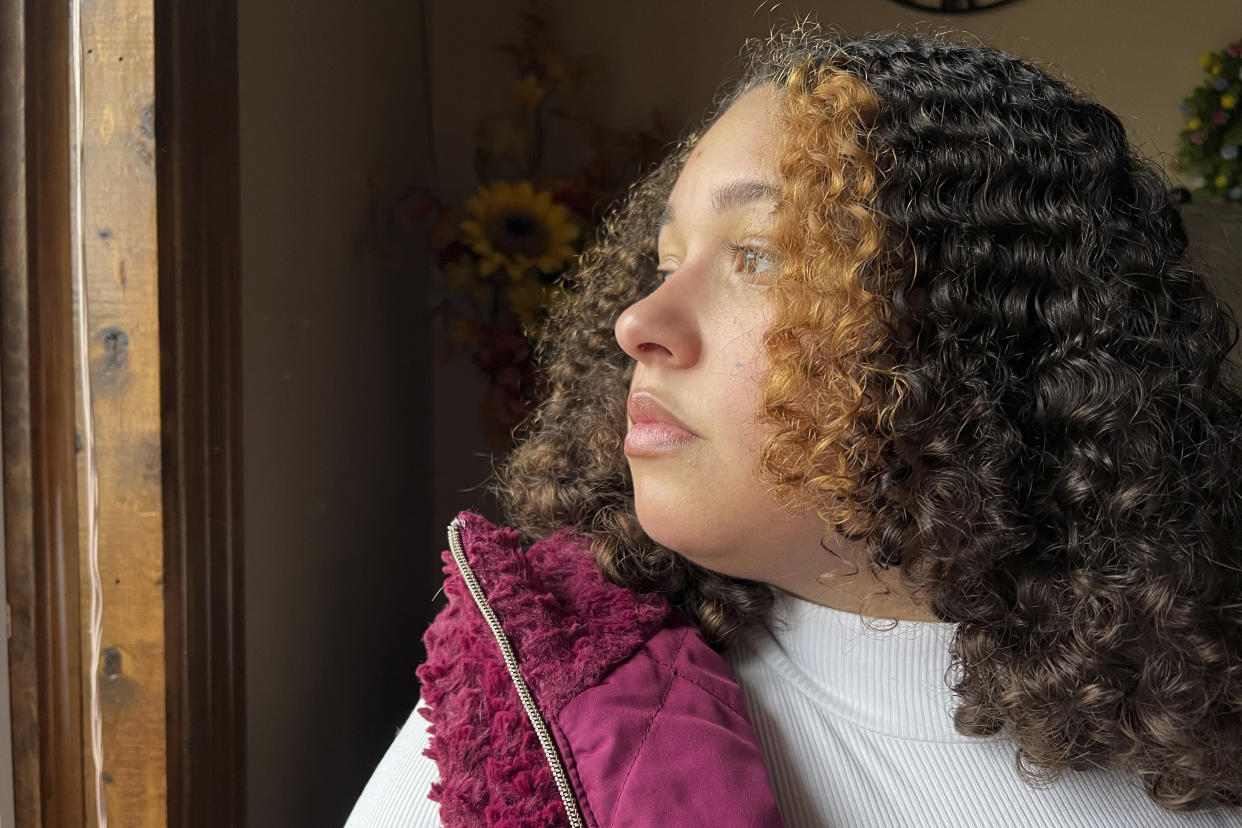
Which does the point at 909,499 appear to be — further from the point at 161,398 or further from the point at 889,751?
the point at 161,398

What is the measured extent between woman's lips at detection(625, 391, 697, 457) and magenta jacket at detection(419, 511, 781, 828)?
134 mm

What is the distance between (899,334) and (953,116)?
0.55 ft

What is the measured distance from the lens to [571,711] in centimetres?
65

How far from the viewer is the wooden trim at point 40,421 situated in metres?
0.78

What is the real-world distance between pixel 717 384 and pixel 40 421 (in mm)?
573

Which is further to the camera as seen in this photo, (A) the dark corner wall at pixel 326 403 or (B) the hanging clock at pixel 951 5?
(B) the hanging clock at pixel 951 5

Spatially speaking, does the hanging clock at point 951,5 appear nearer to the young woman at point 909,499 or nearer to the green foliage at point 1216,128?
the green foliage at point 1216,128

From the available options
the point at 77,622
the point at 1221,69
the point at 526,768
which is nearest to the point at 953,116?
the point at 526,768

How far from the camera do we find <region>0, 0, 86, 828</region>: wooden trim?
78 centimetres

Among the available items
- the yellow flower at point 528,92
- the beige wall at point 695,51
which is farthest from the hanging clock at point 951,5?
the yellow flower at point 528,92

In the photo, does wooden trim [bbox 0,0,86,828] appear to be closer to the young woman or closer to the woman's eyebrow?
the young woman

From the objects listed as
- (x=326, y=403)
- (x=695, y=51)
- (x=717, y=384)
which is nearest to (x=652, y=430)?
(x=717, y=384)

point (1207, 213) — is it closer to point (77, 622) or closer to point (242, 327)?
point (242, 327)

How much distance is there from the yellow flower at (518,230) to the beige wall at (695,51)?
0.25 meters
